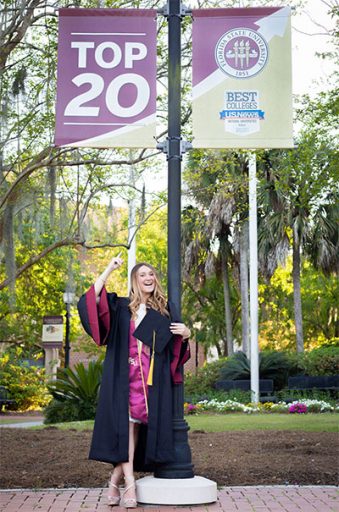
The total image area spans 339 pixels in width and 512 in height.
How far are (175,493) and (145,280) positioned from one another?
1.72 m

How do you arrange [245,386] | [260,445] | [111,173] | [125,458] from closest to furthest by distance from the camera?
1. [125,458]
2. [260,445]
3. [111,173]
4. [245,386]

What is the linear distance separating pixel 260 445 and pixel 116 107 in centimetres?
512

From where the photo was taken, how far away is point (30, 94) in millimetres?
14383

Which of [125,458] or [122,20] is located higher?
[122,20]

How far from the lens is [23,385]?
27453mm

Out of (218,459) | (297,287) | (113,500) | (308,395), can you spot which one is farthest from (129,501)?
(297,287)

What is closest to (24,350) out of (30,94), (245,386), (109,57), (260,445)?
(245,386)

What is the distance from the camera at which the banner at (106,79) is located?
7445 millimetres

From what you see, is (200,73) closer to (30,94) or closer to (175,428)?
(175,428)

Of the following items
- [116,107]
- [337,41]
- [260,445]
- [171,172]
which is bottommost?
[260,445]

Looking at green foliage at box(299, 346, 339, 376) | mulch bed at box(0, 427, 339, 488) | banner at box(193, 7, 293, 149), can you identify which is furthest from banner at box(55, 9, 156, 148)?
green foliage at box(299, 346, 339, 376)

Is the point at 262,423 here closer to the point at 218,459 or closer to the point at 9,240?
the point at 9,240

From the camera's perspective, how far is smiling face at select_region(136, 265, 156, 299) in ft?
22.6

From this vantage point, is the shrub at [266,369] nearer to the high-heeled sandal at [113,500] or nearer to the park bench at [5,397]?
the park bench at [5,397]
